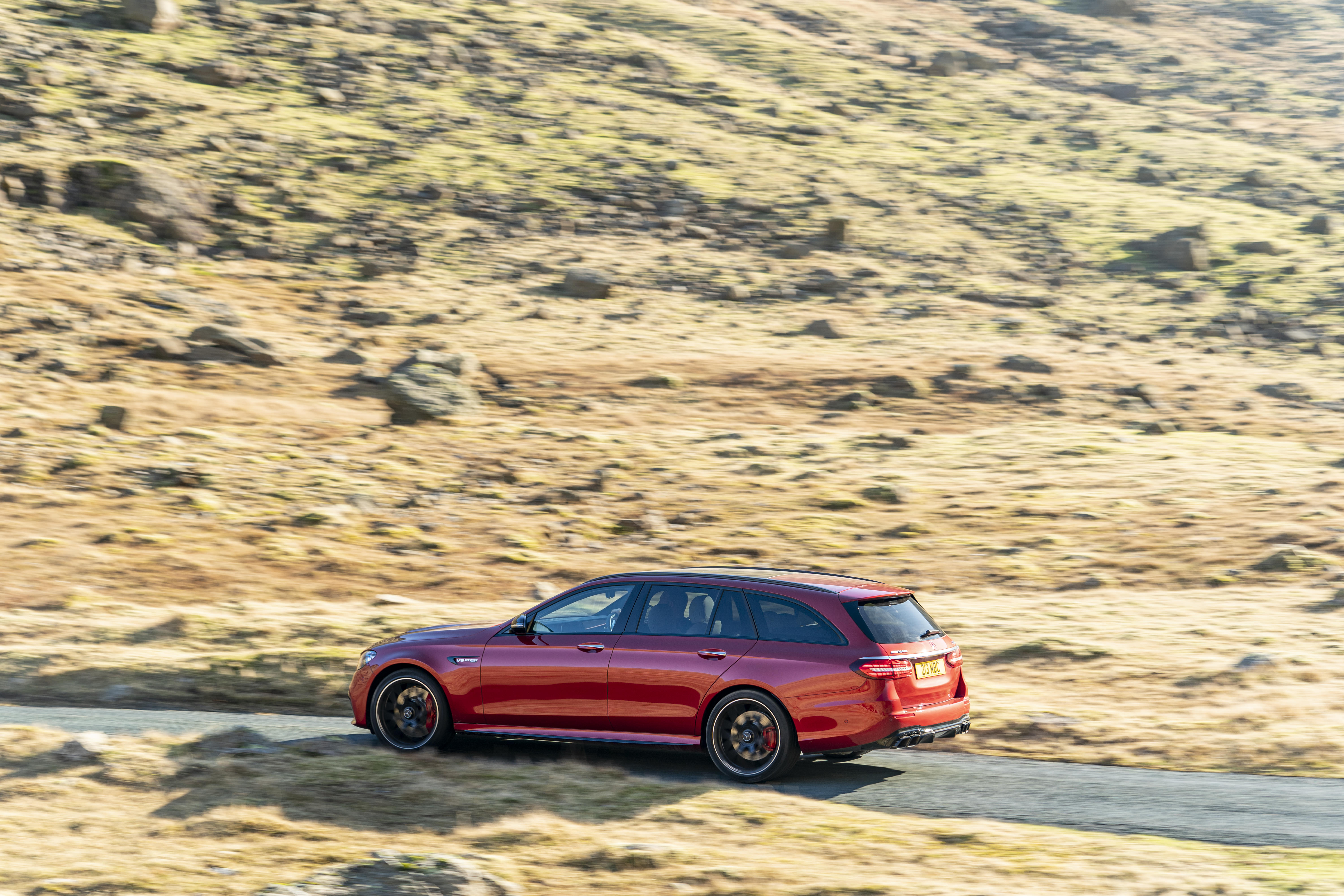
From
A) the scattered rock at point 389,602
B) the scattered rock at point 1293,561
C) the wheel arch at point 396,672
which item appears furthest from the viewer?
the scattered rock at point 1293,561

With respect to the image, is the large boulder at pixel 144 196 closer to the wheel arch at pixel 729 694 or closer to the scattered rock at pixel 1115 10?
the wheel arch at pixel 729 694

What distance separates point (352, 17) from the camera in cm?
4953

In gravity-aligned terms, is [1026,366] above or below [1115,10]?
below

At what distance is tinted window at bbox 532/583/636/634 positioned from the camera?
10109 millimetres

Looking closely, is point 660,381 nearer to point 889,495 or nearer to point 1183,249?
point 889,495

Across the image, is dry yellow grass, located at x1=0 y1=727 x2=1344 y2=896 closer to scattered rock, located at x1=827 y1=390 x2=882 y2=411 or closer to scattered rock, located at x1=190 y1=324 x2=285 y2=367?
scattered rock, located at x1=827 y1=390 x2=882 y2=411

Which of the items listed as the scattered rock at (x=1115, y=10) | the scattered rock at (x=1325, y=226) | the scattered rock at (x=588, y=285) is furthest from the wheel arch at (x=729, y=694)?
the scattered rock at (x=1115, y=10)

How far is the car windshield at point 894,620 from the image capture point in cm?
947

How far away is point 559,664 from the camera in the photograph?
10031 mm

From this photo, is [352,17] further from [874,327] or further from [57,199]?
[874,327]

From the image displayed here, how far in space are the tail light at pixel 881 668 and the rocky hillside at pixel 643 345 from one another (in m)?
2.77

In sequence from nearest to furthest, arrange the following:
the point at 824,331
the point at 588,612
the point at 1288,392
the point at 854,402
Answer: the point at 588,612
the point at 854,402
the point at 1288,392
the point at 824,331

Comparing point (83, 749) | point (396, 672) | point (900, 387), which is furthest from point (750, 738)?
point (900, 387)

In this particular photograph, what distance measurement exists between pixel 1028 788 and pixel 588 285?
2548cm
